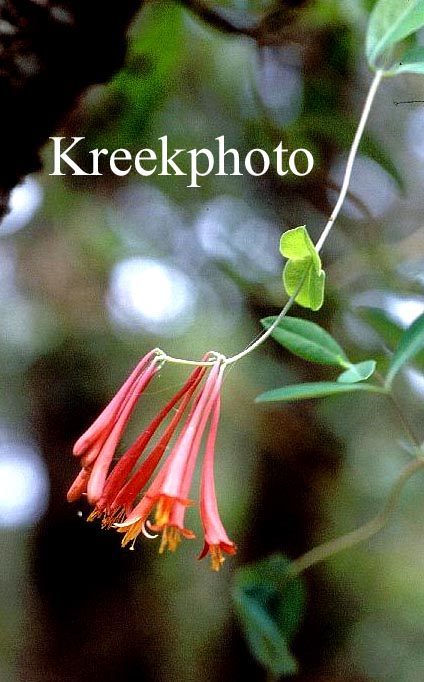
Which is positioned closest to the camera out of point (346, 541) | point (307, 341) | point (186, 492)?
point (186, 492)

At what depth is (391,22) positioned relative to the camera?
0.43 metres

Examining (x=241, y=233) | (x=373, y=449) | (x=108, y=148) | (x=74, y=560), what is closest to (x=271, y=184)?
(x=241, y=233)

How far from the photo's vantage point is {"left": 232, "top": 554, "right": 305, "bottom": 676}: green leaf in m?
0.58

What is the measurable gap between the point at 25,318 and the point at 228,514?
0.28 m

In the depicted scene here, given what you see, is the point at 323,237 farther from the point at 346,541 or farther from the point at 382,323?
the point at 346,541

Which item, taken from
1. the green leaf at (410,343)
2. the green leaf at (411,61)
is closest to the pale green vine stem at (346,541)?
the green leaf at (410,343)

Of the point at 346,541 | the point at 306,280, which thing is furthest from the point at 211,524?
the point at 346,541

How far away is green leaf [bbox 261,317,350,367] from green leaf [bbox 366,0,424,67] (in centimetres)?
16

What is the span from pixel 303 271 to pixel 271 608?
1.19 feet

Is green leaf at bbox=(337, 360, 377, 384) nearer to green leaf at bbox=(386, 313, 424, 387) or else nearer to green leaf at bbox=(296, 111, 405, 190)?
green leaf at bbox=(386, 313, 424, 387)

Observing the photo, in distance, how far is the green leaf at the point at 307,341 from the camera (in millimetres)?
414

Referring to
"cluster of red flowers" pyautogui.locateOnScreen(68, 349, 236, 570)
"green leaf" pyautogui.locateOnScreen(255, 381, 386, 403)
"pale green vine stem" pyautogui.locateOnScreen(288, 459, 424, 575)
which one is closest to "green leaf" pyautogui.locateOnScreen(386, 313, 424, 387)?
"green leaf" pyautogui.locateOnScreen(255, 381, 386, 403)

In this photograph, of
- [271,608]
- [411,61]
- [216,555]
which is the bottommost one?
[271,608]

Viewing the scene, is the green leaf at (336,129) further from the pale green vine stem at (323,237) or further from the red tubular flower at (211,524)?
the red tubular flower at (211,524)
